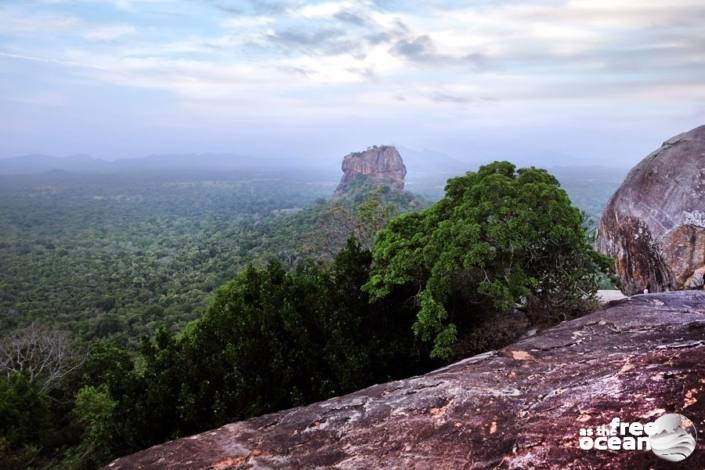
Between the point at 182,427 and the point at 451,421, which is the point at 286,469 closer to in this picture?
the point at 451,421

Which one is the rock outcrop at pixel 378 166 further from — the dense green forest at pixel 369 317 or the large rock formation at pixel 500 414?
the large rock formation at pixel 500 414

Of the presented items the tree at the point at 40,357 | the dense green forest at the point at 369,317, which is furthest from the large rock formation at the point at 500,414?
the tree at the point at 40,357

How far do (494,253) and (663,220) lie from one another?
6415 millimetres

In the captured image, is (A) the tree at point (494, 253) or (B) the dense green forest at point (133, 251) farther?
(B) the dense green forest at point (133, 251)

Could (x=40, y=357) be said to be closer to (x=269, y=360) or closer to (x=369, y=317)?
(x=269, y=360)

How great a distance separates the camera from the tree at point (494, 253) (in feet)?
30.3

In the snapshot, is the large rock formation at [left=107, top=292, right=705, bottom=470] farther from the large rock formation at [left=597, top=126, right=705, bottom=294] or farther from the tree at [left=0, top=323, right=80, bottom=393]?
the tree at [left=0, top=323, right=80, bottom=393]

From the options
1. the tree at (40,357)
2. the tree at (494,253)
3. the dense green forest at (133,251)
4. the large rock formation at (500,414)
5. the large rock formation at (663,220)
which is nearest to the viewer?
the large rock formation at (500,414)

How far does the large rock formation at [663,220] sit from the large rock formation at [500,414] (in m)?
5.95

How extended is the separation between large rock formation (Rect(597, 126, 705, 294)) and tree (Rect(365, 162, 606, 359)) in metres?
3.16

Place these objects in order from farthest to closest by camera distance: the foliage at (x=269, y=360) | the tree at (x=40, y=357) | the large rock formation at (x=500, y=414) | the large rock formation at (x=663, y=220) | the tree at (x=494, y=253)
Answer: the tree at (x=40, y=357)
the large rock formation at (x=663, y=220)
the foliage at (x=269, y=360)
the tree at (x=494, y=253)
the large rock formation at (x=500, y=414)

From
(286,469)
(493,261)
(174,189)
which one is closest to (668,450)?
(286,469)

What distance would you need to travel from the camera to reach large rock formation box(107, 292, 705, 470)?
4227 millimetres

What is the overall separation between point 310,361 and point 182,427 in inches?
122
